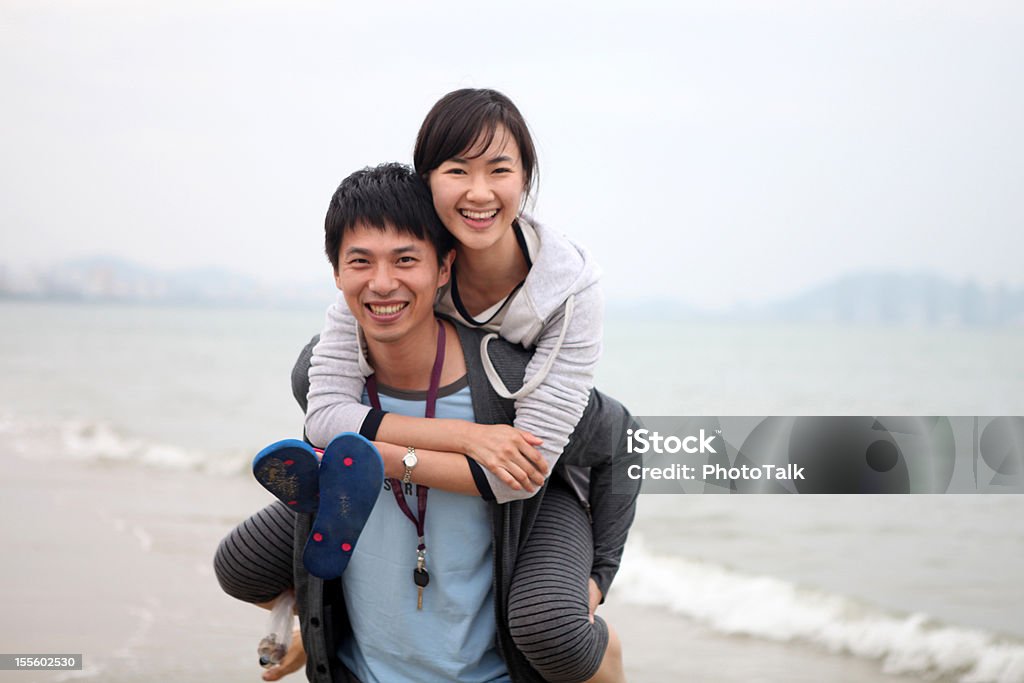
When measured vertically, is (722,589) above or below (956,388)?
below

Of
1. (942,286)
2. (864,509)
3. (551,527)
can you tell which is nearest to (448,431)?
(551,527)

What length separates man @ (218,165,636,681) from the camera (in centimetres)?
232

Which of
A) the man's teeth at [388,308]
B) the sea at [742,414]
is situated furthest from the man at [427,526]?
the sea at [742,414]

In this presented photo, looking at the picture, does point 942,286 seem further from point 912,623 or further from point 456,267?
point 456,267

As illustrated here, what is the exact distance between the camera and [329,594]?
2.50 m

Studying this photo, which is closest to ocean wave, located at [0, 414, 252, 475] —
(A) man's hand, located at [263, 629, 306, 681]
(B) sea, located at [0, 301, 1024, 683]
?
(B) sea, located at [0, 301, 1024, 683]

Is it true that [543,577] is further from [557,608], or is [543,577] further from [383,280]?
[383,280]

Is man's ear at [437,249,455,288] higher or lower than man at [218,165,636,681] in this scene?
higher

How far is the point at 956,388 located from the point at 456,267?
1442 centimetres

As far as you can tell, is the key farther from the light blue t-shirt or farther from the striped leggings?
the striped leggings

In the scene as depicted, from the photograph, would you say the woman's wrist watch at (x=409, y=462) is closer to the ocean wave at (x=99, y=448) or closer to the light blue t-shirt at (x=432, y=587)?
the light blue t-shirt at (x=432, y=587)

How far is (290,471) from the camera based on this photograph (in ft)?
7.05

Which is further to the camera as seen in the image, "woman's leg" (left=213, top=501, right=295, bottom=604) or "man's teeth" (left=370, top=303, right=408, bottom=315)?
"woman's leg" (left=213, top=501, right=295, bottom=604)

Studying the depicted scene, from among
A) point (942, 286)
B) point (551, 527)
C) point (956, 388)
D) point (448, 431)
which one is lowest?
point (551, 527)
